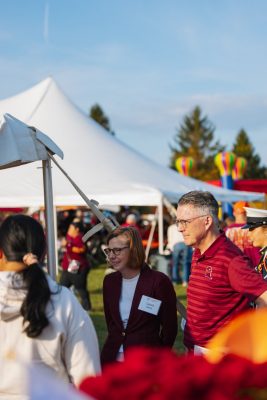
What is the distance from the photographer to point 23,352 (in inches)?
85.7

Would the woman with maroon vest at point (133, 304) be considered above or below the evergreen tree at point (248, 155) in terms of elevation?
below

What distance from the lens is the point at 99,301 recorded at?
431 inches

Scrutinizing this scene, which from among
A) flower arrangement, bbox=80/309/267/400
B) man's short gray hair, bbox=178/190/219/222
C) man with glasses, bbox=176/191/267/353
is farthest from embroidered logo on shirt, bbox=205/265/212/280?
flower arrangement, bbox=80/309/267/400

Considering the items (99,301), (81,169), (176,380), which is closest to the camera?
(176,380)

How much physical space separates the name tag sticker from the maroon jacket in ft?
0.07

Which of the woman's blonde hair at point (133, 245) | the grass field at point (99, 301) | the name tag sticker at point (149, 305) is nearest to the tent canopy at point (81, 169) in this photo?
the grass field at point (99, 301)

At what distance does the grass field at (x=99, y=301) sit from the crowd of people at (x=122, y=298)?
3.07 m

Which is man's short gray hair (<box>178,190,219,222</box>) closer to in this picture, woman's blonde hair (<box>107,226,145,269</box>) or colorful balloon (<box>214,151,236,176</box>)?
woman's blonde hair (<box>107,226,145,269</box>)

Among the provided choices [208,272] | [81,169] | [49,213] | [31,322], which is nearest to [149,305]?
[208,272]

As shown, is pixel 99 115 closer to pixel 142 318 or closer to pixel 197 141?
pixel 197 141

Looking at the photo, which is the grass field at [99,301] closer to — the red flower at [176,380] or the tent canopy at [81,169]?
the tent canopy at [81,169]

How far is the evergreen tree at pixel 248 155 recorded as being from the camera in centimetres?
7169

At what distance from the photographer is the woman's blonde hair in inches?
145

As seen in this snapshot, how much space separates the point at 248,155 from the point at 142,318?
73.0 meters
